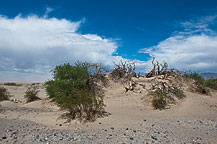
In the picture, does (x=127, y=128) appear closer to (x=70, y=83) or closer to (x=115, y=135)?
(x=115, y=135)

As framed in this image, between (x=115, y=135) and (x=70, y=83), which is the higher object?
(x=70, y=83)

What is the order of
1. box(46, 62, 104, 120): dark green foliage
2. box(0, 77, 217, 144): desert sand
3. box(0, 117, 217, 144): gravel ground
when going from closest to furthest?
box(0, 117, 217, 144): gravel ground, box(0, 77, 217, 144): desert sand, box(46, 62, 104, 120): dark green foliage

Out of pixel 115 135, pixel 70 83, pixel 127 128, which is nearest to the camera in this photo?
pixel 115 135

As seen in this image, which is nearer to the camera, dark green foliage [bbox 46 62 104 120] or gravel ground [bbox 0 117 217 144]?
gravel ground [bbox 0 117 217 144]

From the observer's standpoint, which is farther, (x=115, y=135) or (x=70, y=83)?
(x=70, y=83)

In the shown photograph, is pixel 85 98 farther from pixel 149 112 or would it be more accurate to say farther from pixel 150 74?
pixel 150 74

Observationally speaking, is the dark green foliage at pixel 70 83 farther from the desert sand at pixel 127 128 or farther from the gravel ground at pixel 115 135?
the gravel ground at pixel 115 135

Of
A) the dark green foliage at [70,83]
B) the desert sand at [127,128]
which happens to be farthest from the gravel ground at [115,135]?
A: the dark green foliage at [70,83]

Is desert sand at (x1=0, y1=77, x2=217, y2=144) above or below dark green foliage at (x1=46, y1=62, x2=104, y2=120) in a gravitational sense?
below

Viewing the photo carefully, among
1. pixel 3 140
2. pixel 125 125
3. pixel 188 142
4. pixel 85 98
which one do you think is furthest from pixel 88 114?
pixel 188 142

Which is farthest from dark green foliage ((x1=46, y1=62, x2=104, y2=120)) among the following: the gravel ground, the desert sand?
the gravel ground

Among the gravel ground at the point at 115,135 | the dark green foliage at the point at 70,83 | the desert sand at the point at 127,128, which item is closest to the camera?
the gravel ground at the point at 115,135

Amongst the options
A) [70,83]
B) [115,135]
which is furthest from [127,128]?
[70,83]

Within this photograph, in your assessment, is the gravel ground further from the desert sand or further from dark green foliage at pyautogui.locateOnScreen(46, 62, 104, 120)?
dark green foliage at pyautogui.locateOnScreen(46, 62, 104, 120)
